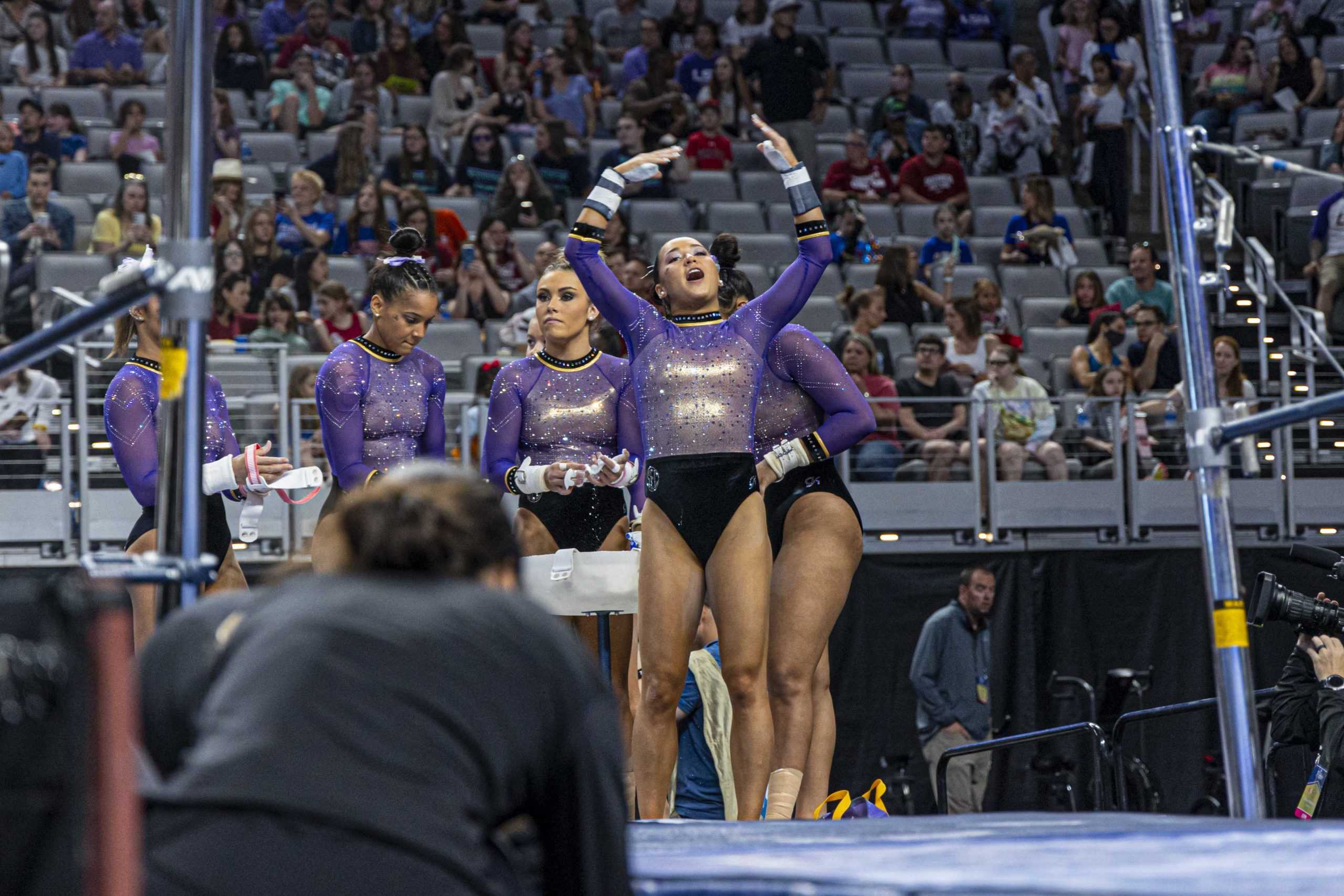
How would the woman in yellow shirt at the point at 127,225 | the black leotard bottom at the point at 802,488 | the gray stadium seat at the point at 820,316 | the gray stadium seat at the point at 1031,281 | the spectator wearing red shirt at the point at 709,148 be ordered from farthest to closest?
the spectator wearing red shirt at the point at 709,148
the gray stadium seat at the point at 1031,281
the gray stadium seat at the point at 820,316
the woman in yellow shirt at the point at 127,225
the black leotard bottom at the point at 802,488

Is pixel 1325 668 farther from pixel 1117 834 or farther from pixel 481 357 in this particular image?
pixel 481 357

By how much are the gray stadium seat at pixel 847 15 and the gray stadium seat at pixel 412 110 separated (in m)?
4.21

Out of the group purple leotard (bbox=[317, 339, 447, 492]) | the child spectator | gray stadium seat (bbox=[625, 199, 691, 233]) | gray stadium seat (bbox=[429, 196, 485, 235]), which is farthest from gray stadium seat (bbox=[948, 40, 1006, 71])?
purple leotard (bbox=[317, 339, 447, 492])

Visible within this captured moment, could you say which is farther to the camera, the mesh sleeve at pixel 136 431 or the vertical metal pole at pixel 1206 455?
the mesh sleeve at pixel 136 431

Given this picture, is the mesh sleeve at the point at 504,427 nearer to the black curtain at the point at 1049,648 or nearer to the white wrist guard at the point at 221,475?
the white wrist guard at the point at 221,475

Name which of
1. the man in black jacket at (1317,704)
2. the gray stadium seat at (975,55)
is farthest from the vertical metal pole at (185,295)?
the gray stadium seat at (975,55)

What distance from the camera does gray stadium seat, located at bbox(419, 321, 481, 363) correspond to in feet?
31.1

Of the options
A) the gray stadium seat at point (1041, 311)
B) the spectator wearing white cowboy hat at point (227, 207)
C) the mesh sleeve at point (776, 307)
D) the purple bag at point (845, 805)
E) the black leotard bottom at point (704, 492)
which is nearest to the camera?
the black leotard bottom at point (704, 492)

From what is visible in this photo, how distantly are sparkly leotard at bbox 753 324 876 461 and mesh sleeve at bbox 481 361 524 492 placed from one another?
2.75ft

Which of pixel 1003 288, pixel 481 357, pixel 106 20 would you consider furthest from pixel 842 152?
pixel 106 20

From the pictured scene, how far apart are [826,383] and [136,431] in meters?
2.11

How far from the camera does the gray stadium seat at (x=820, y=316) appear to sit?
33.1 feet

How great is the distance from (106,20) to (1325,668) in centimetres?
1019

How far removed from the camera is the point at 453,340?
9.52 m
